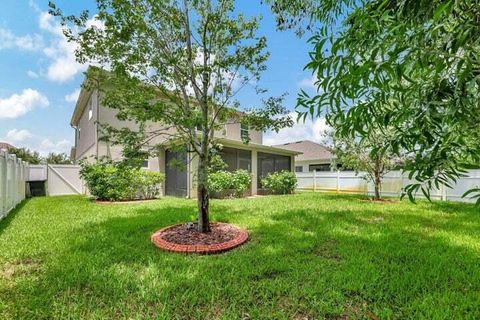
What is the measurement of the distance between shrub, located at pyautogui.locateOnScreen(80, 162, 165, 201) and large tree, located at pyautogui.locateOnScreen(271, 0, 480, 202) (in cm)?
1005

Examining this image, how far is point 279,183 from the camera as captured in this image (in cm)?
1552

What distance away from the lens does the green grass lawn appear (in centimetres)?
287

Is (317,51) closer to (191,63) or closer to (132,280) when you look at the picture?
(132,280)

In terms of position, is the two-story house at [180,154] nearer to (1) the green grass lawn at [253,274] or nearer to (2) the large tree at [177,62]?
(2) the large tree at [177,62]

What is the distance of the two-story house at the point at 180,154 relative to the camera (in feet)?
42.2

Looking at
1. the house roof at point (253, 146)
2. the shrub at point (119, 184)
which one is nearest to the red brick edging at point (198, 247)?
the shrub at point (119, 184)

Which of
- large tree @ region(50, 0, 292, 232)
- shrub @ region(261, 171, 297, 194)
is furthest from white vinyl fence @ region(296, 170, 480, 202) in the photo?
large tree @ region(50, 0, 292, 232)

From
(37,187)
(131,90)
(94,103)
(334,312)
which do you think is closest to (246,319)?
(334,312)

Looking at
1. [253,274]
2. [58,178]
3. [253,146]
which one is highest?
[253,146]

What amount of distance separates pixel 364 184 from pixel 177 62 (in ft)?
43.7

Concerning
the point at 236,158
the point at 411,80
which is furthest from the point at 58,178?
the point at 411,80

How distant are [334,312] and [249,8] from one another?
531 centimetres

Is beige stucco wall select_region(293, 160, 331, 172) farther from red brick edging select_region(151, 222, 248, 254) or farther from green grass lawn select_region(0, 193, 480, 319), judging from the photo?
red brick edging select_region(151, 222, 248, 254)

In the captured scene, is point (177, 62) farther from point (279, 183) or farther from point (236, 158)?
point (279, 183)
